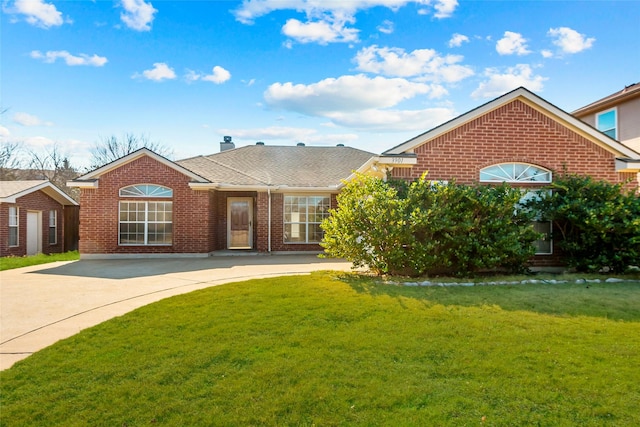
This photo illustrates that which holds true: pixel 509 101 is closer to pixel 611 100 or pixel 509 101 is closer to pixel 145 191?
pixel 611 100

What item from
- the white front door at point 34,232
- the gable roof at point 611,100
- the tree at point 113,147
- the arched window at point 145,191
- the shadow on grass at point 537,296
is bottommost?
the shadow on grass at point 537,296

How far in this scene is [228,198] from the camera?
18203 mm

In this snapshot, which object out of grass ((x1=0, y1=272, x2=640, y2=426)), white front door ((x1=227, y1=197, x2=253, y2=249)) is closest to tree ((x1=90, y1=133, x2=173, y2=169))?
white front door ((x1=227, y1=197, x2=253, y2=249))

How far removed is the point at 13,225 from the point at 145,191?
360 inches

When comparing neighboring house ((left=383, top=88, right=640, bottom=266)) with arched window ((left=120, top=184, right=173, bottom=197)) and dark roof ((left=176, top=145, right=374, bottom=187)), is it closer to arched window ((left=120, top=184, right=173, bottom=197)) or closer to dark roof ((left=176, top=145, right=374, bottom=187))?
dark roof ((left=176, top=145, right=374, bottom=187))

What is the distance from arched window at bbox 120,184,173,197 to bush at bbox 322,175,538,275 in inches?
326

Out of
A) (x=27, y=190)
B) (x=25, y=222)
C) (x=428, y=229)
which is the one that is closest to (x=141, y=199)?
(x=27, y=190)

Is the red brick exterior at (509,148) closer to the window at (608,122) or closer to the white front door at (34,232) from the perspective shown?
the window at (608,122)

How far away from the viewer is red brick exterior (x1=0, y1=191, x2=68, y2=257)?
60.6 feet

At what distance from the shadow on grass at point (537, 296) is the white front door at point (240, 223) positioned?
1011 cm

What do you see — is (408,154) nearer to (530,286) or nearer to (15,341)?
(530,286)

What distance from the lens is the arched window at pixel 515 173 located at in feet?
37.0

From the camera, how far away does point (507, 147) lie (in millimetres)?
11266

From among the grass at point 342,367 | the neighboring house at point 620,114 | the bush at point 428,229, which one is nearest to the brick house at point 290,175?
the bush at point 428,229
